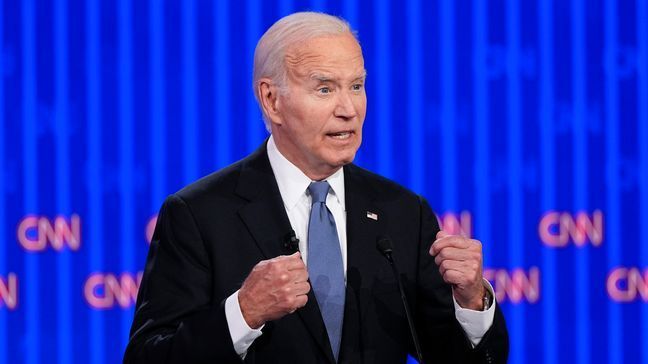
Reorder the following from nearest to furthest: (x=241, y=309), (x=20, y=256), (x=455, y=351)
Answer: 1. (x=241, y=309)
2. (x=455, y=351)
3. (x=20, y=256)

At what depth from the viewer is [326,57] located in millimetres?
2059

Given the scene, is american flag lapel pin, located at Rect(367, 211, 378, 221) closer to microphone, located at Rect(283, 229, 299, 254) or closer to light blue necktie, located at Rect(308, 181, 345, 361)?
light blue necktie, located at Rect(308, 181, 345, 361)

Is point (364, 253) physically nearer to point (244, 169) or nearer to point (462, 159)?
point (244, 169)

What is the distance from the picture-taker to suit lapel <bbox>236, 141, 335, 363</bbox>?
6.45 ft

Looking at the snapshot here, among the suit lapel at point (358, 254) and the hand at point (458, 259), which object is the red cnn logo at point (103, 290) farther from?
the hand at point (458, 259)

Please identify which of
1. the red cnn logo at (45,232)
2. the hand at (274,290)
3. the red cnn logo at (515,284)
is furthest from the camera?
the red cnn logo at (515,284)

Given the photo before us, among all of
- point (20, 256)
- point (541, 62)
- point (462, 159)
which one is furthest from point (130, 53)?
point (541, 62)

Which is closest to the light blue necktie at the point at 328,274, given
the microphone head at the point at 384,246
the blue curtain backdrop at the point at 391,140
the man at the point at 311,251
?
the man at the point at 311,251

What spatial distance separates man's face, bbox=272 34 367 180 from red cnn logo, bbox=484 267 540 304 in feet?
4.28

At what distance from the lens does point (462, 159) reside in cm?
327

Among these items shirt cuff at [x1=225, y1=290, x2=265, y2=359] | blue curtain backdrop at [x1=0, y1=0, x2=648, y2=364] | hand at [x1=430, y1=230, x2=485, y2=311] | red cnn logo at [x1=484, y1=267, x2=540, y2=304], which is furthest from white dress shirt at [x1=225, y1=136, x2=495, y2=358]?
red cnn logo at [x1=484, y1=267, x2=540, y2=304]

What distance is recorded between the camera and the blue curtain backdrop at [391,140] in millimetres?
3164

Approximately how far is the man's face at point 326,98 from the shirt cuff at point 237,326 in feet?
1.20

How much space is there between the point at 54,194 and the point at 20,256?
0.69ft
